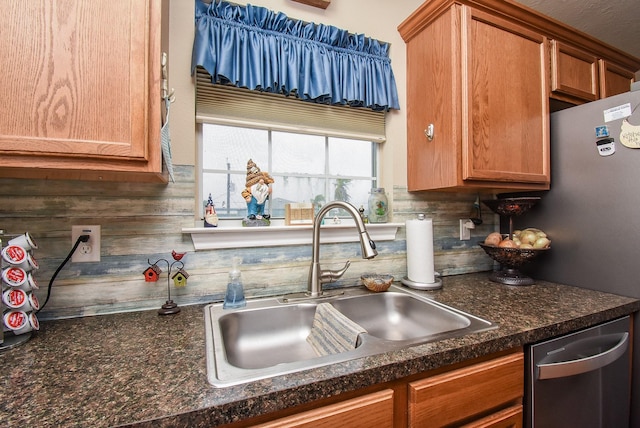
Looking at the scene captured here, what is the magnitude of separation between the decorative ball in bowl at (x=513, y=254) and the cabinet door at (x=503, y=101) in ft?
1.11

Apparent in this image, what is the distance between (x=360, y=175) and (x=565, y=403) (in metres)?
1.23

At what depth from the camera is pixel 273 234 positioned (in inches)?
48.1

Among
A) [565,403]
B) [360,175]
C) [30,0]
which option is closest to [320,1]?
[360,175]

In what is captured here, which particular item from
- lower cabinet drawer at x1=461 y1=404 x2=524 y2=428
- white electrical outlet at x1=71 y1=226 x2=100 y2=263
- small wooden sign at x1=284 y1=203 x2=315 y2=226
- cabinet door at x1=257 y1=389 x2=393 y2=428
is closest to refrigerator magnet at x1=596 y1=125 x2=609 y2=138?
lower cabinet drawer at x1=461 y1=404 x2=524 y2=428

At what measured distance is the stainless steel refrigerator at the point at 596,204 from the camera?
1.18 meters

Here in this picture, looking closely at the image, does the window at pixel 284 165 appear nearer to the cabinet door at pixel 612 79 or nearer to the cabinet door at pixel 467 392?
the cabinet door at pixel 467 392

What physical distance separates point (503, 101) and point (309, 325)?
1.34m

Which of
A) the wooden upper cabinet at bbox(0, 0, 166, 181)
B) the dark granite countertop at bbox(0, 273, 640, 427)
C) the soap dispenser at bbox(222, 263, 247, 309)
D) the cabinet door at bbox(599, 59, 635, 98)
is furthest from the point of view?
the cabinet door at bbox(599, 59, 635, 98)

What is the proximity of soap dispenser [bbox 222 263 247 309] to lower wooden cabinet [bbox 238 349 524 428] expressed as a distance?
535 mm

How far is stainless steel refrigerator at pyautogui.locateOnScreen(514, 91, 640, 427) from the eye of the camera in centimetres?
118

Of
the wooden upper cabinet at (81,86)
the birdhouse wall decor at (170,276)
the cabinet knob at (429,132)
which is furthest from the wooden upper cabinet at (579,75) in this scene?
the birdhouse wall decor at (170,276)

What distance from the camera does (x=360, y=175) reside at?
5.24 ft

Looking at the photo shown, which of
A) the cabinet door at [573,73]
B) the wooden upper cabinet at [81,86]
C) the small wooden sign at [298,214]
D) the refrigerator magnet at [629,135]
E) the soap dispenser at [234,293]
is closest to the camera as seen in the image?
the wooden upper cabinet at [81,86]

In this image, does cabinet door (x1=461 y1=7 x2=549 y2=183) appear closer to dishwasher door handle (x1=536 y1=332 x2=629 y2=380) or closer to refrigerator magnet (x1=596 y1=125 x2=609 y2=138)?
refrigerator magnet (x1=596 y1=125 x2=609 y2=138)
